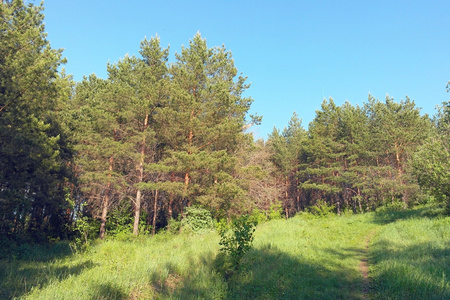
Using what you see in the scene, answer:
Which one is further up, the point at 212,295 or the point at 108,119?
the point at 108,119

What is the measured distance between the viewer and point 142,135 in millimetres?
19469

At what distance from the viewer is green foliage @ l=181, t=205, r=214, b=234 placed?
16812 mm

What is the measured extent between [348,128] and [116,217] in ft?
98.0

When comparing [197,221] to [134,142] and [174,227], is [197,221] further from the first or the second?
[134,142]

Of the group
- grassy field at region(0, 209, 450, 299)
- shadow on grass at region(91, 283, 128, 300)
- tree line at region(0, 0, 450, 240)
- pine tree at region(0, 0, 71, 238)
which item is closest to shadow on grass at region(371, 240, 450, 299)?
grassy field at region(0, 209, 450, 299)

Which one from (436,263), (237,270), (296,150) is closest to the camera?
(436,263)

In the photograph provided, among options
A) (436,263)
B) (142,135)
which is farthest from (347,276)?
(142,135)

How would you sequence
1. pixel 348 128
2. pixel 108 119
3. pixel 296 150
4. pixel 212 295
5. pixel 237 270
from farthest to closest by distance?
1. pixel 296 150
2. pixel 348 128
3. pixel 108 119
4. pixel 237 270
5. pixel 212 295

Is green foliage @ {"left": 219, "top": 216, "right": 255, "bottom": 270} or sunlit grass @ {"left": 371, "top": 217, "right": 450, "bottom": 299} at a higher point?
green foliage @ {"left": 219, "top": 216, "right": 255, "bottom": 270}

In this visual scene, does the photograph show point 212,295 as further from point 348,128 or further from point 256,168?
point 348,128

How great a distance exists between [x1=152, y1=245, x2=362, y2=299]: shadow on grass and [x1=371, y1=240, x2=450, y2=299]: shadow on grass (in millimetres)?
713

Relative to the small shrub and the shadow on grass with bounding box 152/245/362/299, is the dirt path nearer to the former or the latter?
the shadow on grass with bounding box 152/245/362/299

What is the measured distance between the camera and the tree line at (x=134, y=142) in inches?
483

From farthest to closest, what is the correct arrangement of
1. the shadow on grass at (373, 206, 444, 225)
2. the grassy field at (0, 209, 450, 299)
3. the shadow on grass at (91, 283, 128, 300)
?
the shadow on grass at (373, 206, 444, 225) < the grassy field at (0, 209, 450, 299) < the shadow on grass at (91, 283, 128, 300)
